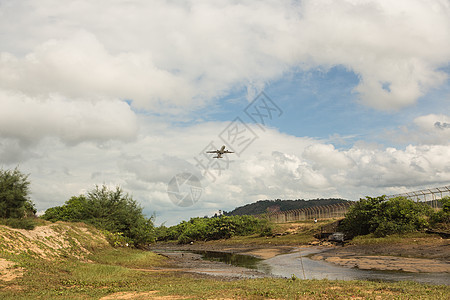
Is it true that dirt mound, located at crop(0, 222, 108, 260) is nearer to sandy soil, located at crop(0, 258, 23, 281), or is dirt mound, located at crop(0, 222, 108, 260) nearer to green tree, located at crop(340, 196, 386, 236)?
sandy soil, located at crop(0, 258, 23, 281)

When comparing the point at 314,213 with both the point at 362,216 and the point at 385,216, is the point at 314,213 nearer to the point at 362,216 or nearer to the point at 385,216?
Result: the point at 362,216

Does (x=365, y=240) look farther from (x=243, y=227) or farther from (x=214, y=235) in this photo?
(x=214, y=235)

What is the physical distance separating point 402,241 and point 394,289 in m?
32.5

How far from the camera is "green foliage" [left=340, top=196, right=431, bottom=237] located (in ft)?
158

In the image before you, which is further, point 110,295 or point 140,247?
point 140,247

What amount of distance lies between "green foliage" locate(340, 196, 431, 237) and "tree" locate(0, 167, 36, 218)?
4700 cm

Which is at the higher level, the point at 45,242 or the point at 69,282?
the point at 45,242

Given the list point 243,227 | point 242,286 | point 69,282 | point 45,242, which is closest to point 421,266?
point 242,286

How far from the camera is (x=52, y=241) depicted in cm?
3123

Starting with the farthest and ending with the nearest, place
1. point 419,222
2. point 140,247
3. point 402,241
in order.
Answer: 1. point 140,247
2. point 419,222
3. point 402,241

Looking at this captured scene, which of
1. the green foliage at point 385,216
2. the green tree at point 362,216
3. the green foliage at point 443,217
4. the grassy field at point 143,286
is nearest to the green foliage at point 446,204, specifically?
the green foliage at point 443,217

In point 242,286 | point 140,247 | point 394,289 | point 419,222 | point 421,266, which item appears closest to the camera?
point 394,289

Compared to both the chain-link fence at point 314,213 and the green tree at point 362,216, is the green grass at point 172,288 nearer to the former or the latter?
the green tree at point 362,216

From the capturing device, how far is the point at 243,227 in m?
97.1
